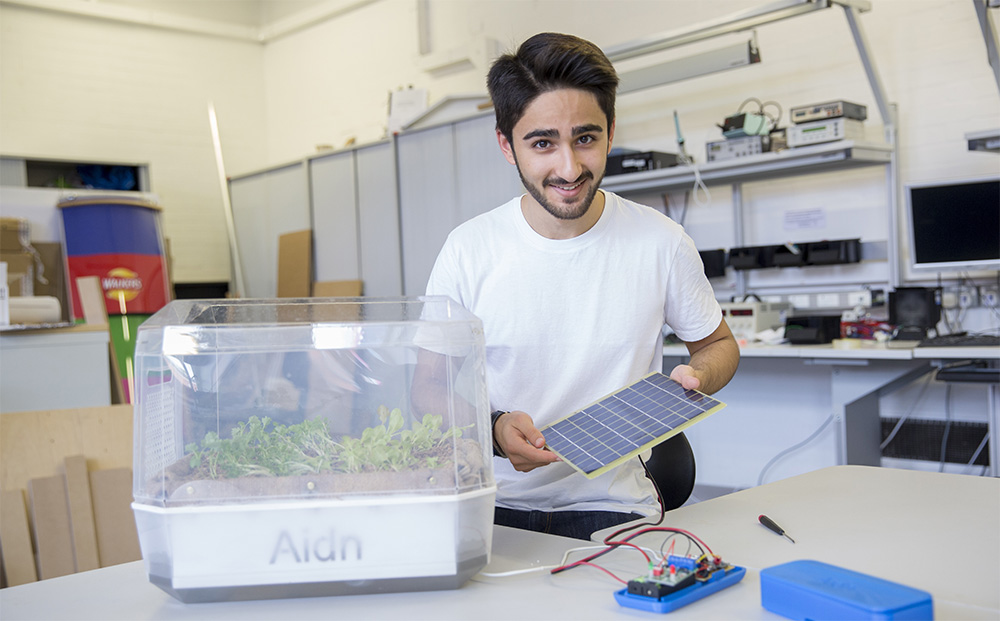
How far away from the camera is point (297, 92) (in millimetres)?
6879

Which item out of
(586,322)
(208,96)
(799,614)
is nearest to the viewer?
(799,614)

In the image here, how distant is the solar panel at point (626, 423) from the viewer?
108cm

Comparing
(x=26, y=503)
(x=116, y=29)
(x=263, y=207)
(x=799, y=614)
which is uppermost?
(x=116, y=29)

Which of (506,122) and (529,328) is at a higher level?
(506,122)

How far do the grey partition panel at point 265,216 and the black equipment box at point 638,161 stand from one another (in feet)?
8.20

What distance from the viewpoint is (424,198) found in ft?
16.1

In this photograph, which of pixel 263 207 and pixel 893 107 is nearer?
pixel 893 107

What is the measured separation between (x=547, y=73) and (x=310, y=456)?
0.80 m

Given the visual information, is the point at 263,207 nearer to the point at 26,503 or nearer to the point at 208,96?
the point at 208,96

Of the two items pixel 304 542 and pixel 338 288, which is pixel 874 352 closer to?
pixel 304 542

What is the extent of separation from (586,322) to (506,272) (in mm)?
176

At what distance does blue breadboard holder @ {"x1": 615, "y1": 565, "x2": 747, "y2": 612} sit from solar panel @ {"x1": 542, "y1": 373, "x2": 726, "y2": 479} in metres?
0.18

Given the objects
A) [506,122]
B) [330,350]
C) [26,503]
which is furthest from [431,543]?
[26,503]

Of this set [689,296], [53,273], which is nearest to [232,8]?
[53,273]
